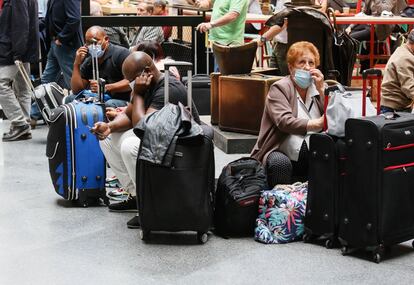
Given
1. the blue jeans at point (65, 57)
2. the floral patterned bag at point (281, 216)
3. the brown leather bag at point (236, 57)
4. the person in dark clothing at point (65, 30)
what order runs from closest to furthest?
1. the floral patterned bag at point (281, 216)
2. the brown leather bag at point (236, 57)
3. the person in dark clothing at point (65, 30)
4. the blue jeans at point (65, 57)

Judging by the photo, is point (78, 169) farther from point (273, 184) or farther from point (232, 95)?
point (232, 95)

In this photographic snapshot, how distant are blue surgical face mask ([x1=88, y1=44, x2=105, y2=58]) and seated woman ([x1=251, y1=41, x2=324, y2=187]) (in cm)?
195

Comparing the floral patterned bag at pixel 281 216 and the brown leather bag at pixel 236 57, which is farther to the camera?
the brown leather bag at pixel 236 57

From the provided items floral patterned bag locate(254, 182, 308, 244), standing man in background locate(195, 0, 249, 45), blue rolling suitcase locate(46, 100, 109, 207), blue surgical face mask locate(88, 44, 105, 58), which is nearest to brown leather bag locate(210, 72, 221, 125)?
standing man in background locate(195, 0, 249, 45)

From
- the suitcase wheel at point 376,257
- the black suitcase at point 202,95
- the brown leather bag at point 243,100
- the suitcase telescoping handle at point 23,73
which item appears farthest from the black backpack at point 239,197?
the black suitcase at point 202,95

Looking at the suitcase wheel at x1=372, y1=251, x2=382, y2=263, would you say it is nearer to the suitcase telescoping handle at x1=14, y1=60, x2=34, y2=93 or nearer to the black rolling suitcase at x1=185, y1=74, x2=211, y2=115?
the black rolling suitcase at x1=185, y1=74, x2=211, y2=115

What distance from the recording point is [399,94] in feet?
23.6

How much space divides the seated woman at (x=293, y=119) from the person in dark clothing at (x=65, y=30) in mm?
4057

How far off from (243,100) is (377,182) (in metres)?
3.24

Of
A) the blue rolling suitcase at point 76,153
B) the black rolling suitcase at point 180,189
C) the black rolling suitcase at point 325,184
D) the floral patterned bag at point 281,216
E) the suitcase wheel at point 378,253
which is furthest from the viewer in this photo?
the blue rolling suitcase at point 76,153

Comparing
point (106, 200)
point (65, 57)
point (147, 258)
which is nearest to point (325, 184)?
point (147, 258)

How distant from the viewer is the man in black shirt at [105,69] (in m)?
7.56

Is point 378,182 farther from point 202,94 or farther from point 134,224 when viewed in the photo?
point 202,94

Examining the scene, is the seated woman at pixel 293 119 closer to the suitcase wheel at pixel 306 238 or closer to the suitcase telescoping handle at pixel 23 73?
the suitcase wheel at pixel 306 238
